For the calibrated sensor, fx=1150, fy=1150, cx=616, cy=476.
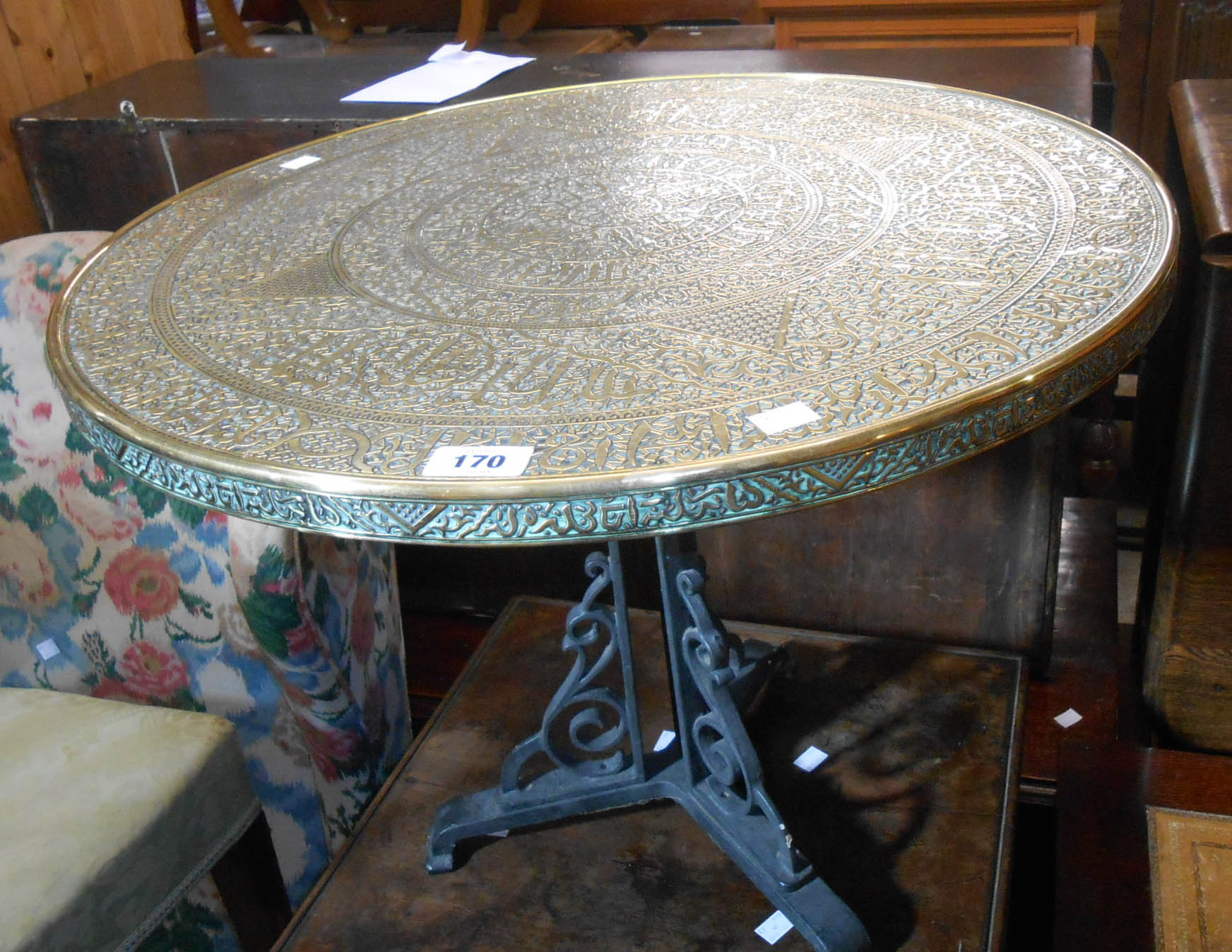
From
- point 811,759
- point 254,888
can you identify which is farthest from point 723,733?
point 254,888

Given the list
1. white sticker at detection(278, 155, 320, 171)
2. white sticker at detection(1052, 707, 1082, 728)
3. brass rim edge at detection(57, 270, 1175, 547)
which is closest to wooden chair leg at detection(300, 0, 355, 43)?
white sticker at detection(278, 155, 320, 171)

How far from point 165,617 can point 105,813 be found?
0.32 metres

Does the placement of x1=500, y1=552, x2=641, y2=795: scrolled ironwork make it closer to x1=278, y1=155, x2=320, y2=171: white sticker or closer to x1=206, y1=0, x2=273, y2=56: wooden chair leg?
x1=278, y1=155, x2=320, y2=171: white sticker

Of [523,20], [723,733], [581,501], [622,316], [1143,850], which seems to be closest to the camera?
[581,501]

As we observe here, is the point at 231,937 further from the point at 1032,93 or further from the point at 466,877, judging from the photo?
the point at 1032,93

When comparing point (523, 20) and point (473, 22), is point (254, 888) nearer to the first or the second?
point (473, 22)

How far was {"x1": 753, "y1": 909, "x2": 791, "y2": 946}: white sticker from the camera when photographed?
119 centimetres

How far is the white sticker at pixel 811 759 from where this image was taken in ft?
4.66

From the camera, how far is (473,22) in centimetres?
285

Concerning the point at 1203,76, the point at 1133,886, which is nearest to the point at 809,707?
the point at 1133,886

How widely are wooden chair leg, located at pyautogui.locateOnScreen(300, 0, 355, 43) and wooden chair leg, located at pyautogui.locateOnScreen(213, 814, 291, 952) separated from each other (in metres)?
2.48

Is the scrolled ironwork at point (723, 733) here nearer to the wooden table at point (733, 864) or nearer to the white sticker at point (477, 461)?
the wooden table at point (733, 864)

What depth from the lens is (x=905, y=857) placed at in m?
1.27

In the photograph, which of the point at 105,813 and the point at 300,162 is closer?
the point at 105,813
